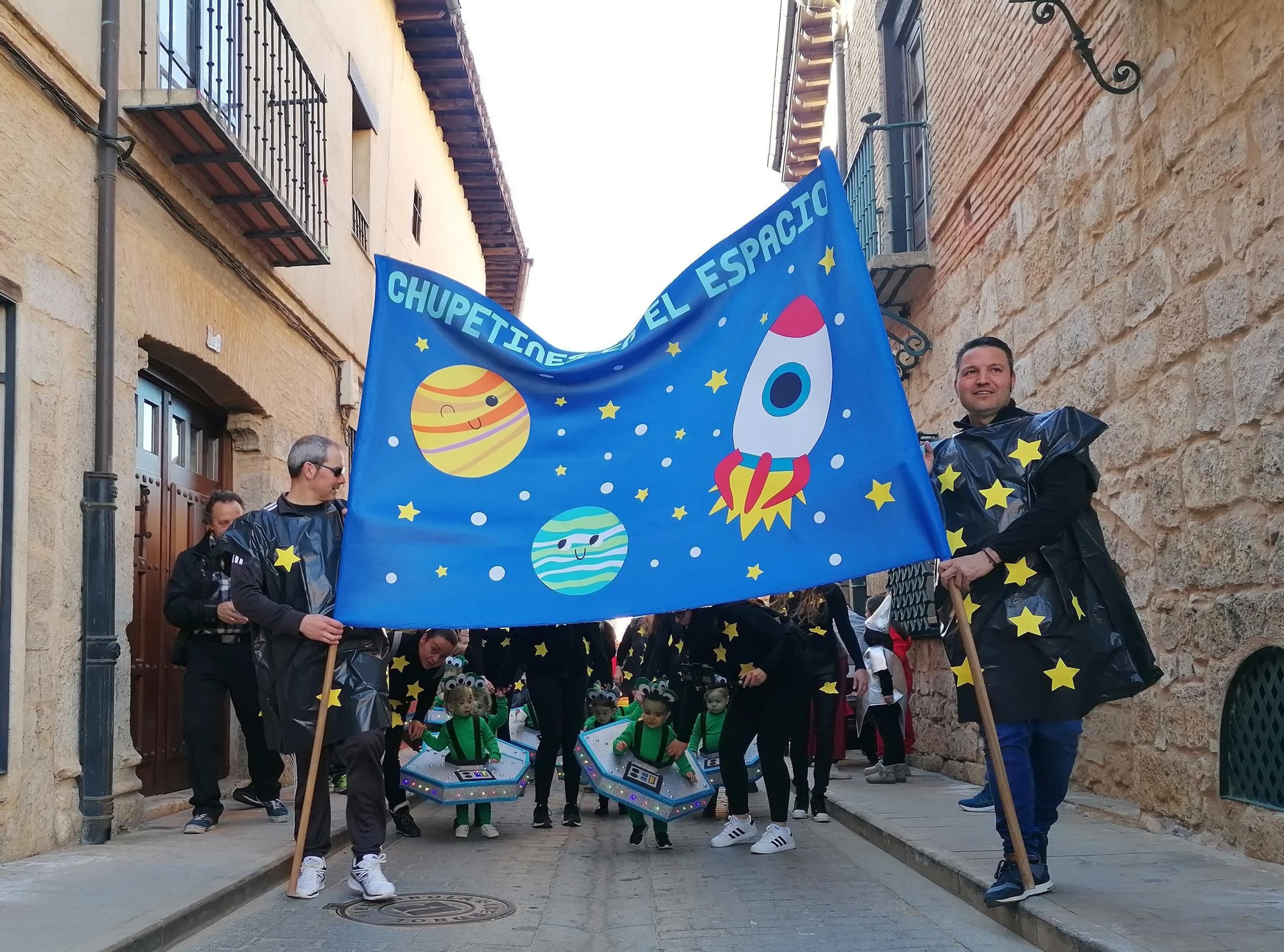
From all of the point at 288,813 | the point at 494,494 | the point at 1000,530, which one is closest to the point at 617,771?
the point at 288,813

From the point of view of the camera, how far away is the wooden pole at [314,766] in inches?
214

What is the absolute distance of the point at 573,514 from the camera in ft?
17.7

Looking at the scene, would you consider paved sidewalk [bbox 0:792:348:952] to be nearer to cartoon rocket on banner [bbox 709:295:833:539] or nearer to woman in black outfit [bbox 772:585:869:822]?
cartoon rocket on banner [bbox 709:295:833:539]

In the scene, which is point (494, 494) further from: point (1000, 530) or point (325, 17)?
point (325, 17)

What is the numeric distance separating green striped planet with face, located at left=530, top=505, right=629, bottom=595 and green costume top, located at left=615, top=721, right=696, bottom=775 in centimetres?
287

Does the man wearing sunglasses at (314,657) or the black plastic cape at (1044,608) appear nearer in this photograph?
the black plastic cape at (1044,608)

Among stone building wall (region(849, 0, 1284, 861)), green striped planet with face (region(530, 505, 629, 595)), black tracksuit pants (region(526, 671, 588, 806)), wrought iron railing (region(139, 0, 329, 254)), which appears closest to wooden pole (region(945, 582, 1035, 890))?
green striped planet with face (region(530, 505, 629, 595))

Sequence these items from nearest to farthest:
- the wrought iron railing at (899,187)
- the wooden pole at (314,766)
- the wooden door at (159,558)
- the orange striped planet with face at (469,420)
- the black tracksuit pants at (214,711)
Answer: the wooden pole at (314,766) < the orange striped planet with face at (469,420) < the black tracksuit pants at (214,711) < the wooden door at (159,558) < the wrought iron railing at (899,187)

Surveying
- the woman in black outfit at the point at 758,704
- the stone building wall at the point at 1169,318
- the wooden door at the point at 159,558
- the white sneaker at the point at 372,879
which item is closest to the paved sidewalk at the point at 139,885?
the white sneaker at the point at 372,879

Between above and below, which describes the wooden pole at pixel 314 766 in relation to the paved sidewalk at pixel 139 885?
above

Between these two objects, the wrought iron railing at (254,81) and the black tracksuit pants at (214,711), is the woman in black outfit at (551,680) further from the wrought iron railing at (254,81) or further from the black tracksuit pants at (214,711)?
the wrought iron railing at (254,81)

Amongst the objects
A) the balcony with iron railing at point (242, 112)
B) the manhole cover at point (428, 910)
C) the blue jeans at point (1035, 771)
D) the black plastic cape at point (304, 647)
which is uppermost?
the balcony with iron railing at point (242, 112)

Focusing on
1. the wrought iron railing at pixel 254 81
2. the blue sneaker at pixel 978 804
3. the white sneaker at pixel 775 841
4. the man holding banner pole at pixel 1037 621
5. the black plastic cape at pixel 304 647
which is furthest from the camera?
the wrought iron railing at pixel 254 81

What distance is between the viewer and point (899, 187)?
1270 cm
